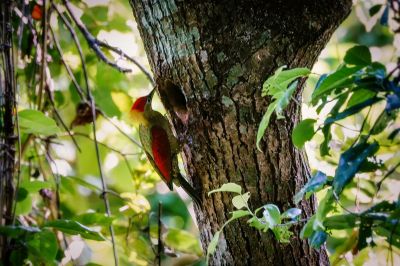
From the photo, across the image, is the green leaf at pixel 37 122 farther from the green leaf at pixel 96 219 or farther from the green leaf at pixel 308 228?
the green leaf at pixel 308 228

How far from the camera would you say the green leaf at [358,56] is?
2.40ft

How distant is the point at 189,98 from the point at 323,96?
33 cm

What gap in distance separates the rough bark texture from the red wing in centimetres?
37

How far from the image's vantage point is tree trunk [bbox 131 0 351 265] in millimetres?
1000

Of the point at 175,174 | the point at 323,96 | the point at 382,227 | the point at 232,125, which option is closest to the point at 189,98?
the point at 232,125

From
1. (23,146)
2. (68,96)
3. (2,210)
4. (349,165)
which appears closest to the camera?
(349,165)

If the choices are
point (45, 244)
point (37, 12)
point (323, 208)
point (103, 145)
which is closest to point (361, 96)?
point (323, 208)

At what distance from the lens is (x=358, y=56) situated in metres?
0.74

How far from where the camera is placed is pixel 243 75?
3.30ft

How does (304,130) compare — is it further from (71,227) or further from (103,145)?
(103,145)

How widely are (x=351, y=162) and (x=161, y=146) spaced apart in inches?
23.4

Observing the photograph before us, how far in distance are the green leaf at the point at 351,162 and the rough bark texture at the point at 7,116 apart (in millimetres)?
854

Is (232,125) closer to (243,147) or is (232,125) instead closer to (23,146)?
(243,147)

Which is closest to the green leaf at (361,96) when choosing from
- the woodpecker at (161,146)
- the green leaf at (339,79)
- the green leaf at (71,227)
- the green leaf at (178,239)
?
the green leaf at (339,79)
